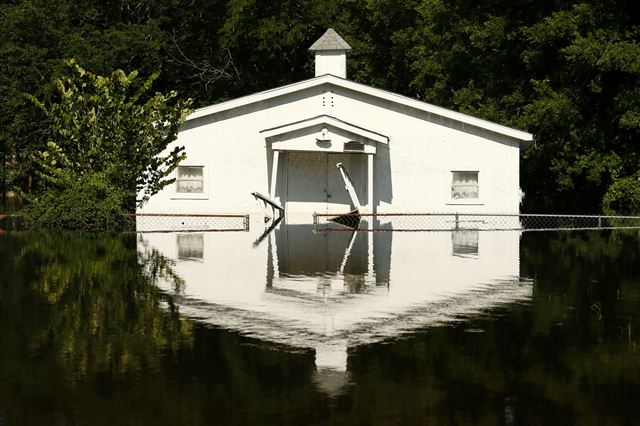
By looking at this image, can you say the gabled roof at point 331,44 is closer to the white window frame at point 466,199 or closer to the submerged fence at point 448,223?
the white window frame at point 466,199

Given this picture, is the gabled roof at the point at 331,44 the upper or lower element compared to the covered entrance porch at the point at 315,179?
upper

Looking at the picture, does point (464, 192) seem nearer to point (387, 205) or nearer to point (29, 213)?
point (387, 205)

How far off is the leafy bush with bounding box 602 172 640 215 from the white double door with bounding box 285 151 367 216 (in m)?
13.1

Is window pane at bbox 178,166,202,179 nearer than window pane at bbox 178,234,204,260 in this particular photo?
No

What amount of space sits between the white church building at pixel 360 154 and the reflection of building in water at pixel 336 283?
7.30m

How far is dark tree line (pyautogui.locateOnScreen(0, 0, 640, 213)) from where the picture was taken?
44438 mm

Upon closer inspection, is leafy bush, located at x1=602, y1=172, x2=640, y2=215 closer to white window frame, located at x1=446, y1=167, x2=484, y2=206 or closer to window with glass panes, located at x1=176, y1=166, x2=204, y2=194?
white window frame, located at x1=446, y1=167, x2=484, y2=206

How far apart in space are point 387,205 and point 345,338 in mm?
24080

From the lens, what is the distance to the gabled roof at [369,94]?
37062 millimetres

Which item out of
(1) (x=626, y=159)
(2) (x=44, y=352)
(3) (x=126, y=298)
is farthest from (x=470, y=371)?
(1) (x=626, y=159)

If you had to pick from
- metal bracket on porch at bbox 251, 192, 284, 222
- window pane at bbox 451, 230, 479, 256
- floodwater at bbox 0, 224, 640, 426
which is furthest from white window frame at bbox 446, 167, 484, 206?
Answer: floodwater at bbox 0, 224, 640, 426

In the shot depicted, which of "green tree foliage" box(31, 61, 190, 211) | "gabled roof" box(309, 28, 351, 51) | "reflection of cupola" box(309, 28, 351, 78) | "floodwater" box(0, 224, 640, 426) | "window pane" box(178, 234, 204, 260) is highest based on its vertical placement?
"gabled roof" box(309, 28, 351, 51)

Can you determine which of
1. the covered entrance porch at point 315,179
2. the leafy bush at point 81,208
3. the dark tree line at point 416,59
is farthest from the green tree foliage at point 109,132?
the dark tree line at point 416,59

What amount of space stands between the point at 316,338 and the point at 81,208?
19.1m
